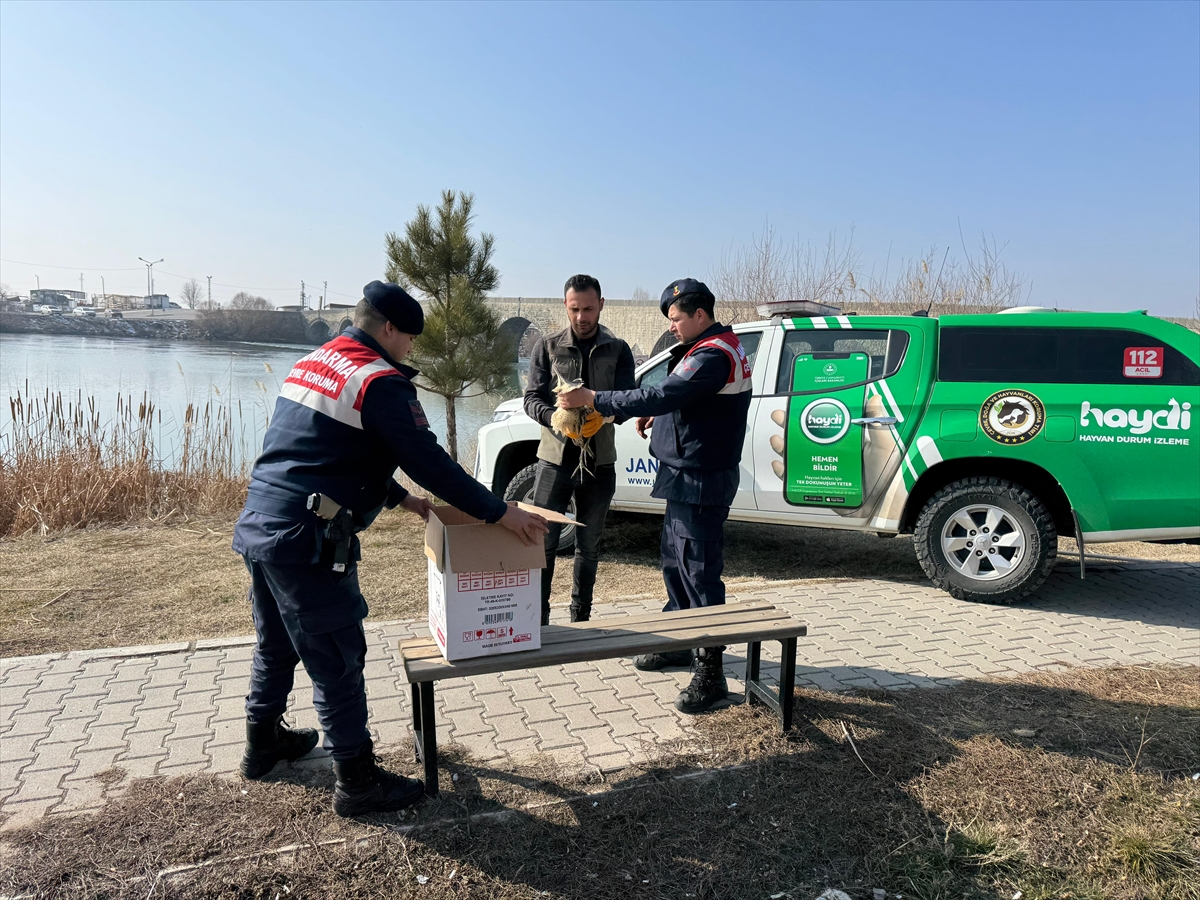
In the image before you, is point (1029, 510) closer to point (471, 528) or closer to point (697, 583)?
point (697, 583)

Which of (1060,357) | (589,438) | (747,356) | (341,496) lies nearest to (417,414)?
(341,496)

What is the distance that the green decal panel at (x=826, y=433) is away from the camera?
5.57m

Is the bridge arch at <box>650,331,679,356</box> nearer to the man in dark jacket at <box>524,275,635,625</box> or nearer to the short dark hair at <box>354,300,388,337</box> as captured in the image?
the man in dark jacket at <box>524,275,635,625</box>

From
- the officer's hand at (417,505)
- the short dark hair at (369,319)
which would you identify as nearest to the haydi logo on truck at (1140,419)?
the officer's hand at (417,505)

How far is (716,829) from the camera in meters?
2.77

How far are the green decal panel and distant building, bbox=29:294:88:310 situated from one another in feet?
89.7

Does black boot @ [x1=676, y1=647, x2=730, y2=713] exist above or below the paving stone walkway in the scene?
above

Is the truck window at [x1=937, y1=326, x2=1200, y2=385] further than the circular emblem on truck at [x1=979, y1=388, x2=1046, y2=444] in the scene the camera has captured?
No

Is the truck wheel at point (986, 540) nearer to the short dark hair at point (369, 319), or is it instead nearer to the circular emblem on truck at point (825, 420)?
the circular emblem on truck at point (825, 420)

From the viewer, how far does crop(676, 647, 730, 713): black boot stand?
3652 millimetres

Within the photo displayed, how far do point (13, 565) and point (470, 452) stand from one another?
22.1 feet

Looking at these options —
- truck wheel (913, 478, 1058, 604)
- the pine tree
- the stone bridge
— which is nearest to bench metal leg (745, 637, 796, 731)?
truck wheel (913, 478, 1058, 604)

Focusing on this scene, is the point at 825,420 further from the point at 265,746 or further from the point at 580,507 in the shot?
the point at 265,746

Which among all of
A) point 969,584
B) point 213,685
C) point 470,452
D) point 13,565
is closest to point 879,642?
point 969,584
